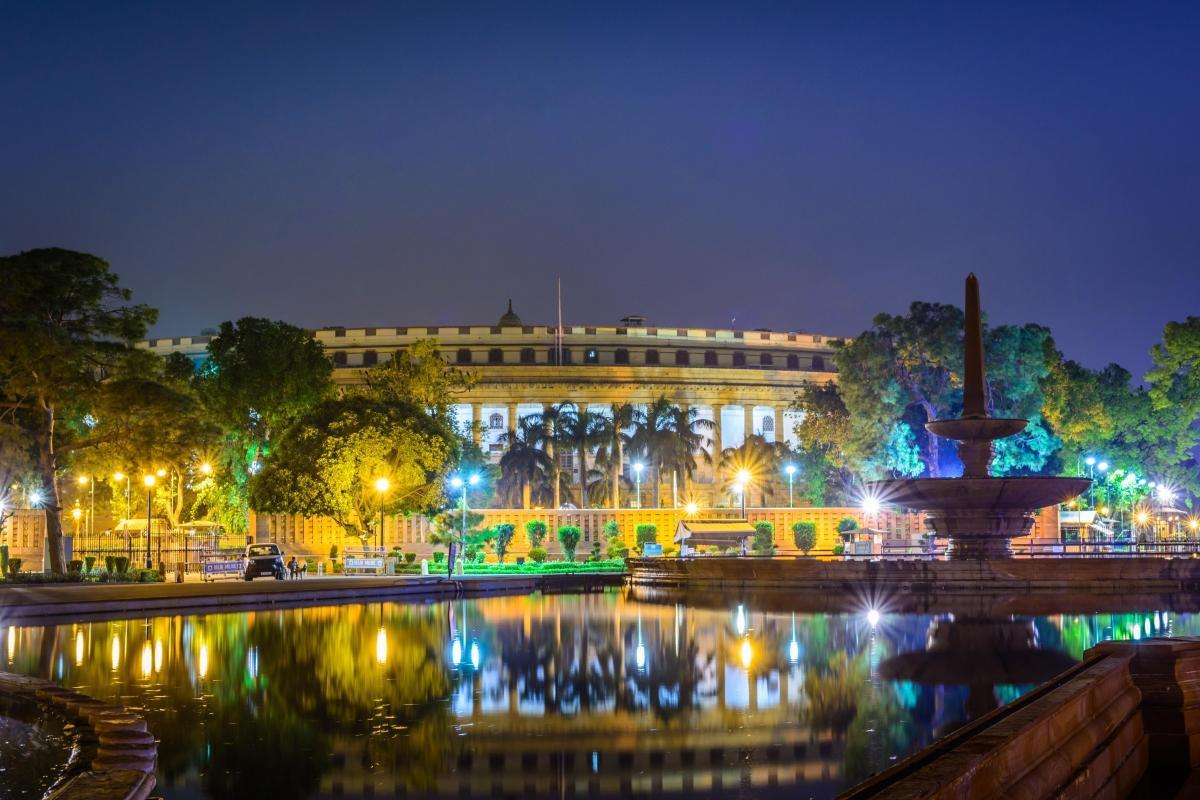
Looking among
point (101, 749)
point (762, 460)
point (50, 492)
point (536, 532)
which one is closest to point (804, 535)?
point (536, 532)

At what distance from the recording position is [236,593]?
121ft

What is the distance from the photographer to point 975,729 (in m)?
9.51

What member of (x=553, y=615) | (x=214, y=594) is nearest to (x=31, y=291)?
(x=214, y=594)

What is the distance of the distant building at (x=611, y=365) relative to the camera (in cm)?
10656

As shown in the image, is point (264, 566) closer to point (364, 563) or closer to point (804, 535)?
point (364, 563)

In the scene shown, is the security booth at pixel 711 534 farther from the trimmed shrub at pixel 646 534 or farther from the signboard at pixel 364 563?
the signboard at pixel 364 563

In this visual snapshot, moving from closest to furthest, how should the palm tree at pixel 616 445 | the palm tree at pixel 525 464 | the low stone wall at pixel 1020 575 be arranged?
the low stone wall at pixel 1020 575
the palm tree at pixel 525 464
the palm tree at pixel 616 445

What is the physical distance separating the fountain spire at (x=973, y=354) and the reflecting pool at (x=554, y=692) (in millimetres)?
11174

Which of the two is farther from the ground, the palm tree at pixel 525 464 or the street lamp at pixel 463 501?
the palm tree at pixel 525 464

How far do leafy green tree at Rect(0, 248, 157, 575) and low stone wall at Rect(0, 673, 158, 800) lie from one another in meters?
29.1

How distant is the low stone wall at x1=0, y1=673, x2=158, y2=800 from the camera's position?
34.9 ft

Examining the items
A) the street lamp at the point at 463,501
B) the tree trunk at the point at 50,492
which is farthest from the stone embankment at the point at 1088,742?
the tree trunk at the point at 50,492

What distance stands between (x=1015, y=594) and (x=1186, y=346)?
134 feet

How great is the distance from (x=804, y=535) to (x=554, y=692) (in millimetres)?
50776
